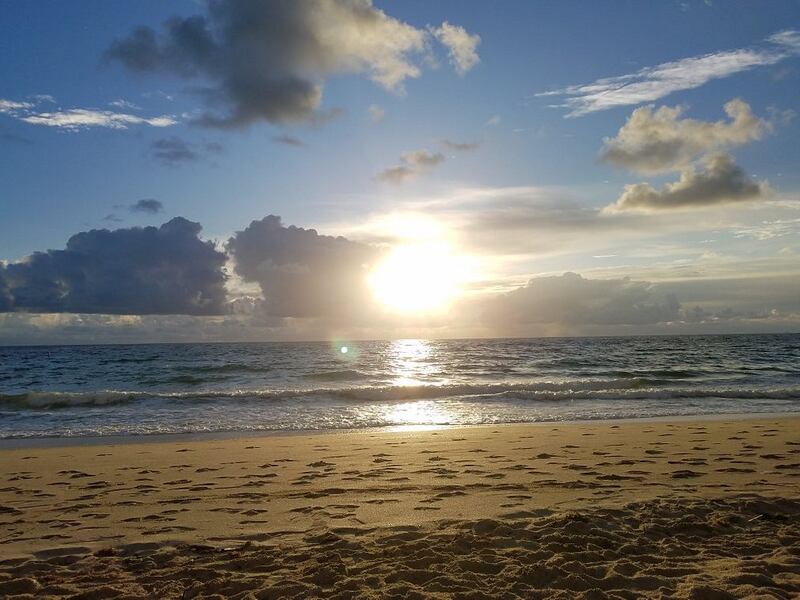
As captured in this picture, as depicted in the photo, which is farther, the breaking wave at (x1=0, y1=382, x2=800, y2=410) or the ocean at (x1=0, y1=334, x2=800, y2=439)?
the breaking wave at (x1=0, y1=382, x2=800, y2=410)

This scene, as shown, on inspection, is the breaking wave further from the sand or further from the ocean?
the sand

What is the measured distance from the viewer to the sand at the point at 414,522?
5109 millimetres

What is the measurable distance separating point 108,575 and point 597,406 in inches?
746

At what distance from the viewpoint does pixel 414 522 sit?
6.84 metres

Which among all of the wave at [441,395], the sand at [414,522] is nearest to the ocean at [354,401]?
the wave at [441,395]

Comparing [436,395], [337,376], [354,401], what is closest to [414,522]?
[354,401]

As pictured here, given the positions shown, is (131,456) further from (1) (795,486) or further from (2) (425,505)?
(1) (795,486)

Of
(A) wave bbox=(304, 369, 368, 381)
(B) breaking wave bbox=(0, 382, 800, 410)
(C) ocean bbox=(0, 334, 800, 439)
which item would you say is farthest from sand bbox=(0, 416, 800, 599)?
(A) wave bbox=(304, 369, 368, 381)

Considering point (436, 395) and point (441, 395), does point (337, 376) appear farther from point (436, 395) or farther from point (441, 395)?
point (441, 395)

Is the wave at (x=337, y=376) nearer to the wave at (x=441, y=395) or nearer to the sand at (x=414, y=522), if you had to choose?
the wave at (x=441, y=395)

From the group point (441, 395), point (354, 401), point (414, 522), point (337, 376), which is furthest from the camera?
point (337, 376)

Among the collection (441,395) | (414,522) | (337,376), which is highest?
(414,522)

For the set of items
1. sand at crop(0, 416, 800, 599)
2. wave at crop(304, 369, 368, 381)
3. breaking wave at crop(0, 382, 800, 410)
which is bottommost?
wave at crop(304, 369, 368, 381)

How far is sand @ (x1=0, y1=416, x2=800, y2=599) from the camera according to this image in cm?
511
